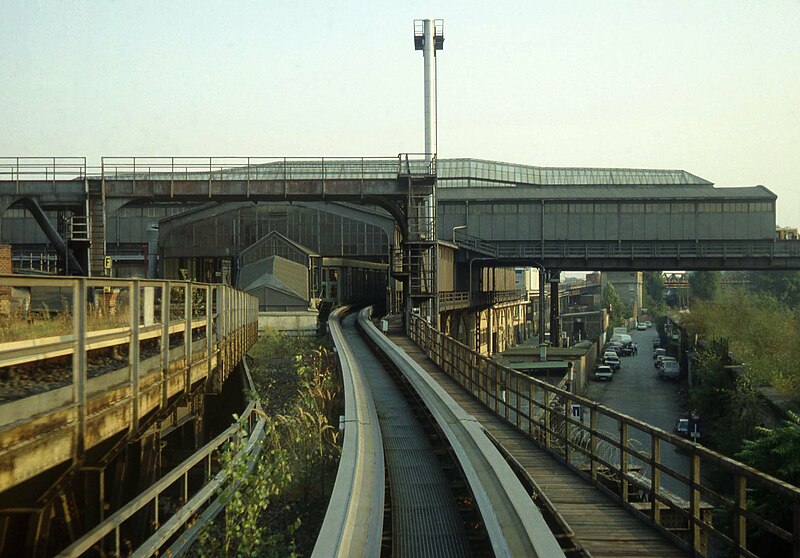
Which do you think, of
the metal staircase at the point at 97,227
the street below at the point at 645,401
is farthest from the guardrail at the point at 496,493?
the metal staircase at the point at 97,227

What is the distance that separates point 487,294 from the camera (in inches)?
2474

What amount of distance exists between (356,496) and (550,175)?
7762 centimetres

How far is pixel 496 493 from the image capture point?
746 cm

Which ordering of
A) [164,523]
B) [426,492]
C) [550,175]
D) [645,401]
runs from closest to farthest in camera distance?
1. [164,523]
2. [426,492]
3. [645,401]
4. [550,175]

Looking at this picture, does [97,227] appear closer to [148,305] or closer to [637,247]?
[148,305]

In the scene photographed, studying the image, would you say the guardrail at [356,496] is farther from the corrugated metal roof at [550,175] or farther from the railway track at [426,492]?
the corrugated metal roof at [550,175]

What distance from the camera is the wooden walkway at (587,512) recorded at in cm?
703

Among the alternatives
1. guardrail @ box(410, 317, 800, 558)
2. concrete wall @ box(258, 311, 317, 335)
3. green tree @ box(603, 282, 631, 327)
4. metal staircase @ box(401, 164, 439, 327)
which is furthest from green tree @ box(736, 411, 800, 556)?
green tree @ box(603, 282, 631, 327)

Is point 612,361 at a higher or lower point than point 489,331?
lower

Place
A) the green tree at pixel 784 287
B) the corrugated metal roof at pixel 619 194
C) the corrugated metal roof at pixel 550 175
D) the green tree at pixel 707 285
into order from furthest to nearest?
the green tree at pixel 784 287 < the green tree at pixel 707 285 < the corrugated metal roof at pixel 550 175 < the corrugated metal roof at pixel 619 194

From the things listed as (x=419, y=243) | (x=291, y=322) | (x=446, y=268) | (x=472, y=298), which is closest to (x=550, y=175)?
(x=472, y=298)

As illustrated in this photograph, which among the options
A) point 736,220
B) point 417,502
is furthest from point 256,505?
point 736,220

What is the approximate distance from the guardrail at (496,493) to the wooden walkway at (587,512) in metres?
0.74

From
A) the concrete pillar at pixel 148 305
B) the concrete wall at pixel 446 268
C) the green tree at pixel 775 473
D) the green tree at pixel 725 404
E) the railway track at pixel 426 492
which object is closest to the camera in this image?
the railway track at pixel 426 492
